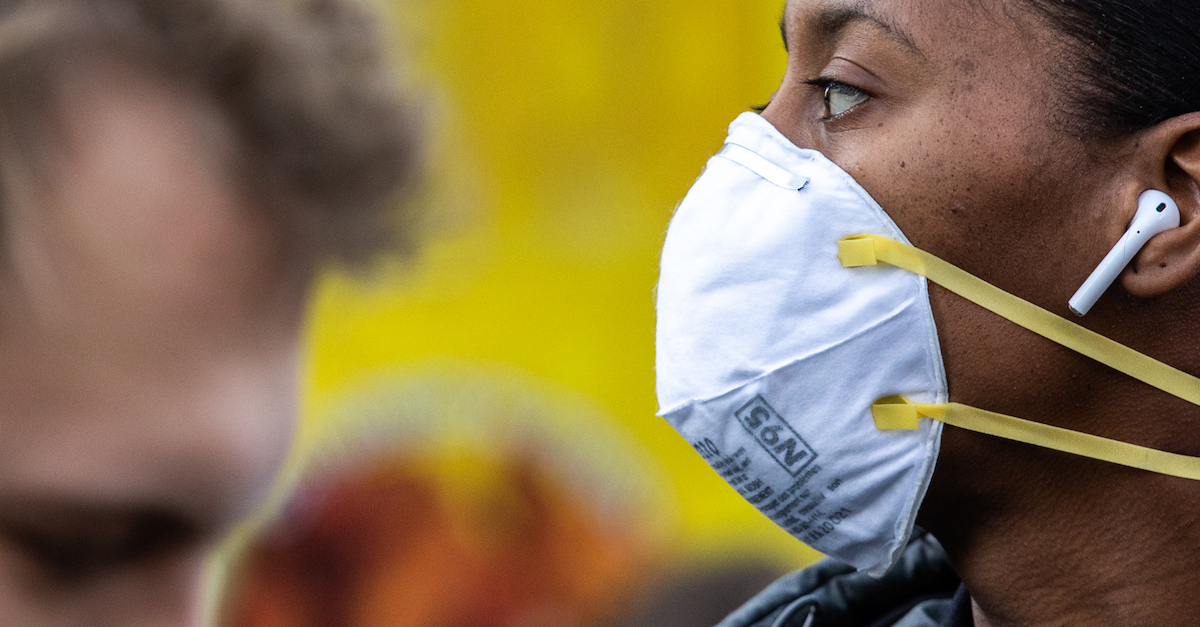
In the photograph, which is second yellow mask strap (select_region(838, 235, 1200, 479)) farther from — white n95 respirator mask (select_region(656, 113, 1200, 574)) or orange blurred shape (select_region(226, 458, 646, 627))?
orange blurred shape (select_region(226, 458, 646, 627))

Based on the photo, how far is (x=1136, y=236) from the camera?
1.28 m

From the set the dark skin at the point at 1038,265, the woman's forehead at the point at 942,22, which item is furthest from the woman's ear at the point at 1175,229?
the woman's forehead at the point at 942,22

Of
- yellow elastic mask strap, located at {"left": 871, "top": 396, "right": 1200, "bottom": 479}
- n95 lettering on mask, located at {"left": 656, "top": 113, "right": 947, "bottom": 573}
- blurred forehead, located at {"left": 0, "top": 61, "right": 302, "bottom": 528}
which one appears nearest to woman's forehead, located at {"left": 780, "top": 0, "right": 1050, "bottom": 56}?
n95 lettering on mask, located at {"left": 656, "top": 113, "right": 947, "bottom": 573}

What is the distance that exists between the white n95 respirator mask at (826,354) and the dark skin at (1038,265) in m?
0.02

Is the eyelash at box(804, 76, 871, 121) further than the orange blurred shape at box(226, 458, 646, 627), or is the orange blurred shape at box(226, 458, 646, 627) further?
the orange blurred shape at box(226, 458, 646, 627)

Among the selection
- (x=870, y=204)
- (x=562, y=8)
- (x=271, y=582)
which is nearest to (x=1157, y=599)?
(x=870, y=204)

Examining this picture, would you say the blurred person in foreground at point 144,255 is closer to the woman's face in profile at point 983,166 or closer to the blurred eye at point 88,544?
the blurred eye at point 88,544

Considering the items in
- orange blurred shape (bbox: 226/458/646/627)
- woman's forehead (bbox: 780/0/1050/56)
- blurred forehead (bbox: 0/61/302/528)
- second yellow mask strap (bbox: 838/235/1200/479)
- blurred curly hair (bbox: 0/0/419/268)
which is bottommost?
second yellow mask strap (bbox: 838/235/1200/479)

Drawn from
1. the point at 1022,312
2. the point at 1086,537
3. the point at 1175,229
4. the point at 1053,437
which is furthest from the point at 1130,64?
the point at 1086,537

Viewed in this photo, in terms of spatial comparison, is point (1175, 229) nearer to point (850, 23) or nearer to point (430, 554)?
point (850, 23)

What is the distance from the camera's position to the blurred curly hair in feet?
4.82

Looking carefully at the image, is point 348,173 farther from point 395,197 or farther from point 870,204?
point 870,204

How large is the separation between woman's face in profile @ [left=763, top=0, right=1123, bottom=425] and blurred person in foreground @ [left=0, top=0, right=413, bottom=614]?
915 mm

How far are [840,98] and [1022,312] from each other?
36 cm
